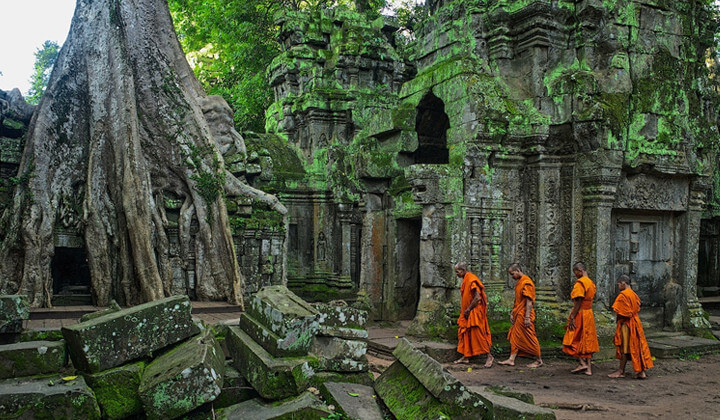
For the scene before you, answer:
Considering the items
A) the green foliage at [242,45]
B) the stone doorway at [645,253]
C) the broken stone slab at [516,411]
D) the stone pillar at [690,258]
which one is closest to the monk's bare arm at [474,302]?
the stone doorway at [645,253]

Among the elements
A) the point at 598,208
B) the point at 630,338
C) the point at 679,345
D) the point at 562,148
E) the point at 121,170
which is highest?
the point at 562,148

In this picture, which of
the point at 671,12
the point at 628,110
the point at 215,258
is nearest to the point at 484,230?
the point at 628,110

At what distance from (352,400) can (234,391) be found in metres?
0.95

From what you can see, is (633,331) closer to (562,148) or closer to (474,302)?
(474,302)

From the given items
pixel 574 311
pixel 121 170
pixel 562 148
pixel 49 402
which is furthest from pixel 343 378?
pixel 562 148

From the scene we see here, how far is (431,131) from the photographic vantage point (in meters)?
11.0

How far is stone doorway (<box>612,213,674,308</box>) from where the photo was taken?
9.19m

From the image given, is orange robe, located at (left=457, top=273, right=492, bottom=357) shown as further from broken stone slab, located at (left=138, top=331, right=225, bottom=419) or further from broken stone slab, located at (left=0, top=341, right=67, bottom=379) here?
broken stone slab, located at (left=0, top=341, right=67, bottom=379)

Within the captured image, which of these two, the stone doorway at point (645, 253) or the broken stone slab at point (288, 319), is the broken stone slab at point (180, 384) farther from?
the stone doorway at point (645, 253)

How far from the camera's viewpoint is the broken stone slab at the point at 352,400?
425cm

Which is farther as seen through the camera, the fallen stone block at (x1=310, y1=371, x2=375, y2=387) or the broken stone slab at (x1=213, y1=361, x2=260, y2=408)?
the fallen stone block at (x1=310, y1=371, x2=375, y2=387)

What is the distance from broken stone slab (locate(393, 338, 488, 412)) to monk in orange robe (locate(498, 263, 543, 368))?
3.46 m

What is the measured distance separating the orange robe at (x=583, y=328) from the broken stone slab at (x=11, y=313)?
19.8 feet

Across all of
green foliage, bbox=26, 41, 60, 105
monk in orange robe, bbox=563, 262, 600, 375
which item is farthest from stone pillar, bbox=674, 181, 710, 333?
green foliage, bbox=26, 41, 60, 105
